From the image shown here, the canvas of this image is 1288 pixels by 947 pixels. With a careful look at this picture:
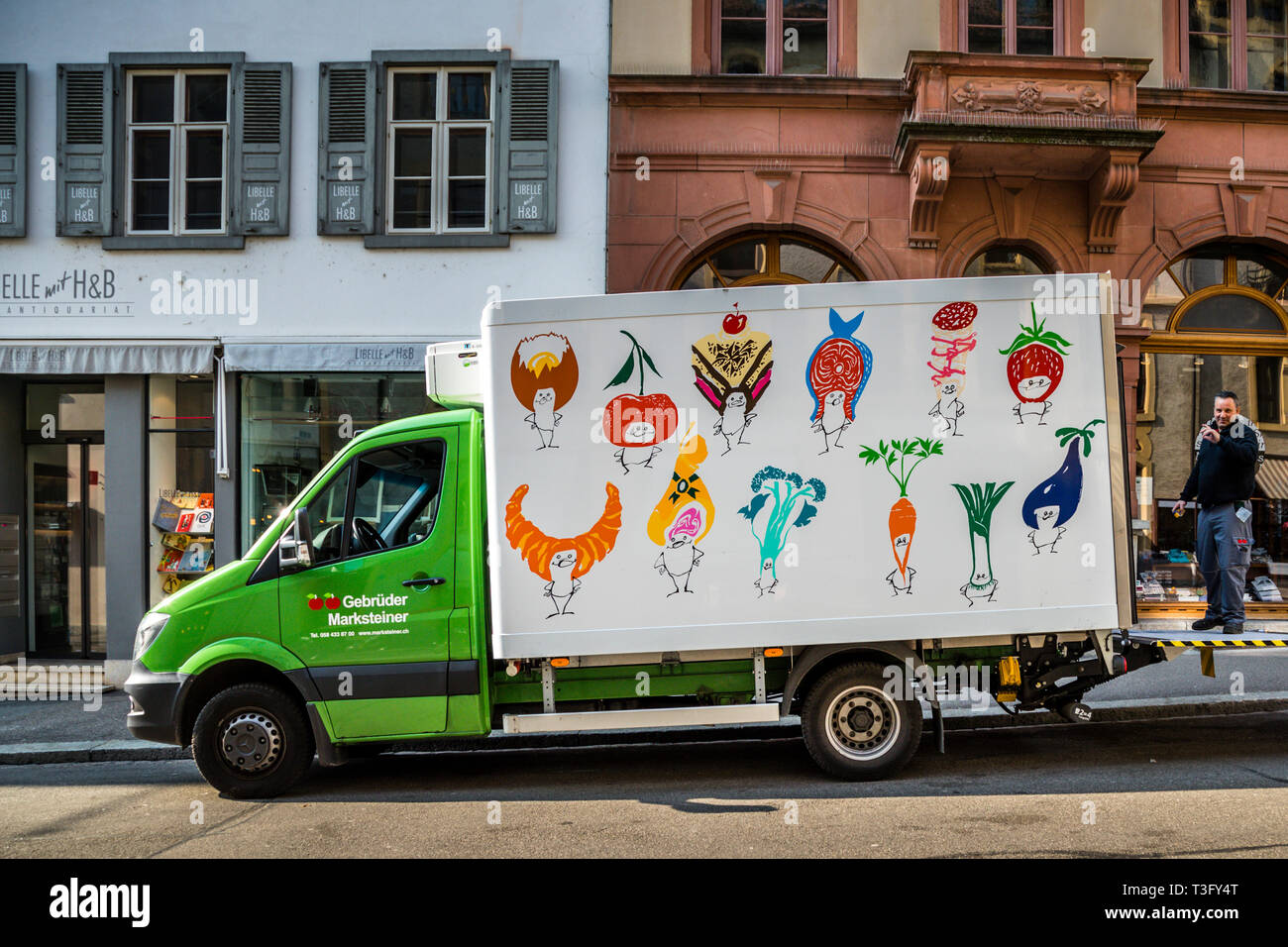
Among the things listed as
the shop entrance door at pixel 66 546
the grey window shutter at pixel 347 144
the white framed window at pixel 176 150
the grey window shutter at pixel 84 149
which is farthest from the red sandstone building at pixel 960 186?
the shop entrance door at pixel 66 546

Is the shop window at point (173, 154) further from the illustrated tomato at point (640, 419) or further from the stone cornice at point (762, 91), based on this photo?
the illustrated tomato at point (640, 419)

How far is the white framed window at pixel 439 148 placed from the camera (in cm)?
1213

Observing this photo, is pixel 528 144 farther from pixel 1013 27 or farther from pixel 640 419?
pixel 640 419

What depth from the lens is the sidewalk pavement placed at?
8539 millimetres

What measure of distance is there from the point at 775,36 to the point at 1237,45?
5.55 m

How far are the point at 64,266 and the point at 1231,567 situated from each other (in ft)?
39.5

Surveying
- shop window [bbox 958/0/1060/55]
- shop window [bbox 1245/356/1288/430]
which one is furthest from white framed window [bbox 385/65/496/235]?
shop window [bbox 1245/356/1288/430]

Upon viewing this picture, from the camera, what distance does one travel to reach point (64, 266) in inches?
473

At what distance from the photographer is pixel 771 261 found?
12672 millimetres

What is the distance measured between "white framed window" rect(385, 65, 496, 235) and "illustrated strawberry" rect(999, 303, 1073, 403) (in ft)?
23.5

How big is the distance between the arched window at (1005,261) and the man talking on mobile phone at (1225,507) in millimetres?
4640

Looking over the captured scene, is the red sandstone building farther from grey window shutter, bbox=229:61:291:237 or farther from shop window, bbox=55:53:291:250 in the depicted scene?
shop window, bbox=55:53:291:250
